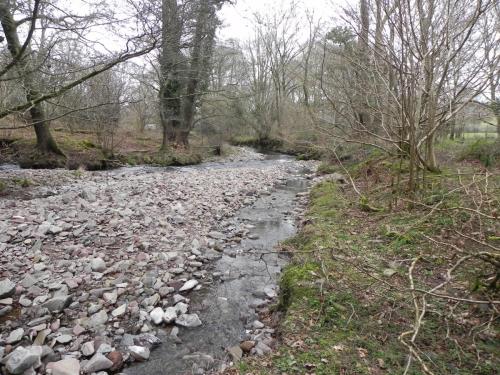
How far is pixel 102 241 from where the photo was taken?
460 centimetres

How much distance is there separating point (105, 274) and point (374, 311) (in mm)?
3187

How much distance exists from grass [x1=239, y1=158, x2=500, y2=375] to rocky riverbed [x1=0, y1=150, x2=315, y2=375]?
1.38 feet

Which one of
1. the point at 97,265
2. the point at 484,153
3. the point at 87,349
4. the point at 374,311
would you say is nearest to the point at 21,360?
the point at 87,349

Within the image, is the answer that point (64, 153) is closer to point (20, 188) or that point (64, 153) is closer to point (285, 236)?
point (20, 188)

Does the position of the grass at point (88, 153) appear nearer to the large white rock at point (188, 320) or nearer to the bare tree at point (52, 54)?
the bare tree at point (52, 54)

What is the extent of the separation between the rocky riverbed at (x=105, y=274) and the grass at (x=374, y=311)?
16.5 inches

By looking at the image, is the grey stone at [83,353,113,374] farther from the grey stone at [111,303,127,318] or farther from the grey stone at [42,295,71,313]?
the grey stone at [42,295,71,313]

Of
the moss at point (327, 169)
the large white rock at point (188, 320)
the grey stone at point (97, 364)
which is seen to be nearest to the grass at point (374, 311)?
the large white rock at point (188, 320)

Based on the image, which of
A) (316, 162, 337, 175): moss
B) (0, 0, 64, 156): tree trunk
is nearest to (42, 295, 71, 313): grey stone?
(0, 0, 64, 156): tree trunk

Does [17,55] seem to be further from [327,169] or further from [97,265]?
[327,169]

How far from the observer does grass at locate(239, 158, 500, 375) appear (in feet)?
7.04

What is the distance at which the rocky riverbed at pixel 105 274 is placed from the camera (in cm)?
272

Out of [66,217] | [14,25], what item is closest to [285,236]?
[66,217]

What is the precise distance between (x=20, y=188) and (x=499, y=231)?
358 inches
